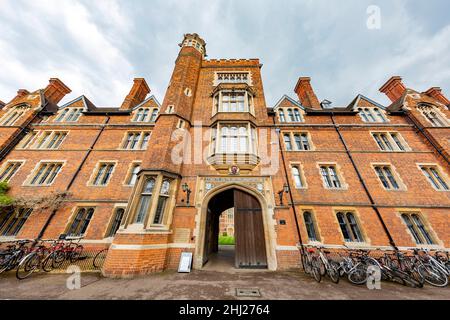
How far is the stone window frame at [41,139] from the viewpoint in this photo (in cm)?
1212

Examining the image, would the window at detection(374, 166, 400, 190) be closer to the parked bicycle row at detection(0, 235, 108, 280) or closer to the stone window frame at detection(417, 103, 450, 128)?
the stone window frame at detection(417, 103, 450, 128)

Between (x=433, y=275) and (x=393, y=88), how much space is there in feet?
60.2

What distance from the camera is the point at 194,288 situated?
4707 millimetres

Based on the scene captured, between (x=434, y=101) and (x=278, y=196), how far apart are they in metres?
17.4

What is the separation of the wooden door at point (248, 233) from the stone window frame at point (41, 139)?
1491cm

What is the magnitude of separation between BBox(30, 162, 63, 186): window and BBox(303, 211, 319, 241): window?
→ 1722 cm

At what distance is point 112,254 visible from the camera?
623 cm

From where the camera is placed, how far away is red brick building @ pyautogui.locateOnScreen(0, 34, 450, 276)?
7777 mm

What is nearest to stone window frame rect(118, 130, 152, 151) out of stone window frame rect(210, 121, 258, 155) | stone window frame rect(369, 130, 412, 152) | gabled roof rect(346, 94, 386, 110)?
stone window frame rect(210, 121, 258, 155)

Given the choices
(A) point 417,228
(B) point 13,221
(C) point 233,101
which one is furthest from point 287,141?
(B) point 13,221

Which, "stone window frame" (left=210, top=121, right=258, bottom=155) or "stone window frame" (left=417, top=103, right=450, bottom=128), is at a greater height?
"stone window frame" (left=417, top=103, right=450, bottom=128)

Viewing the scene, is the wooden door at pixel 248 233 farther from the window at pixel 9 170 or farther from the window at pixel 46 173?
the window at pixel 9 170

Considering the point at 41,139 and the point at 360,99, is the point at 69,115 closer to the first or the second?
the point at 41,139
